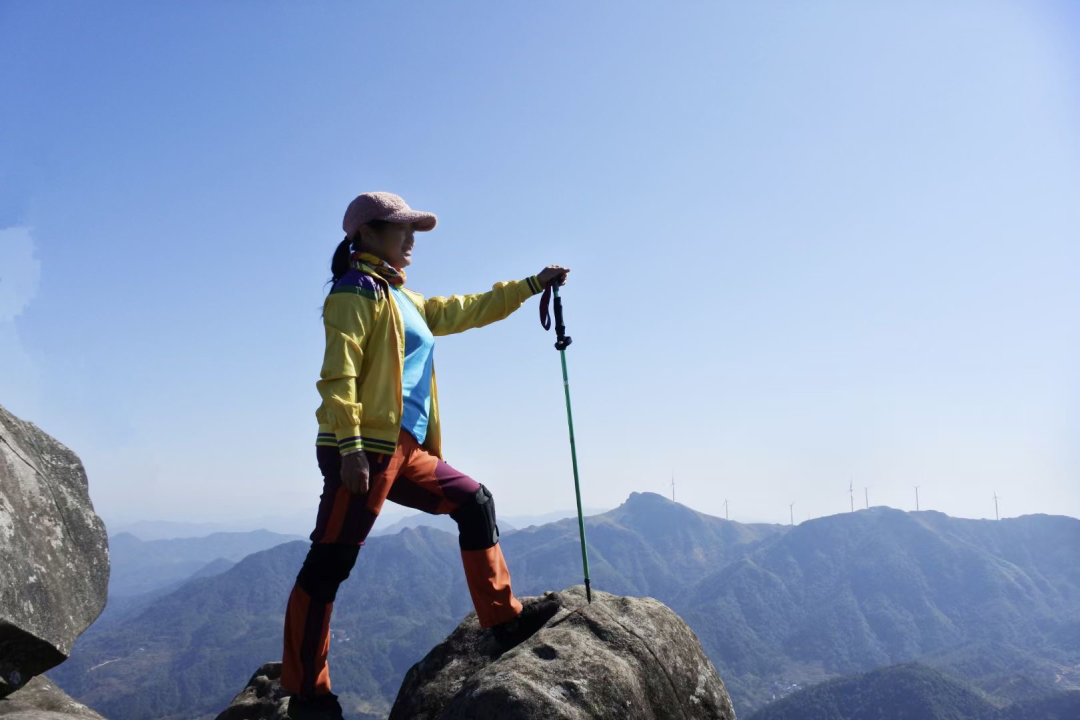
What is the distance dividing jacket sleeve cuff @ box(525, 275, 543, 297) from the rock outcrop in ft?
9.93

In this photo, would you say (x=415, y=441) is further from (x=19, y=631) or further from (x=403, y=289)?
(x=19, y=631)

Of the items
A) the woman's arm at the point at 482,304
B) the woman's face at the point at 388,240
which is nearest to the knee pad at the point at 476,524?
the woman's arm at the point at 482,304

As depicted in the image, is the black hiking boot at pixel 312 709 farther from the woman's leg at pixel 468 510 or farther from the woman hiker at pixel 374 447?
the woman's leg at pixel 468 510

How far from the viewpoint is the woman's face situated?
268 inches

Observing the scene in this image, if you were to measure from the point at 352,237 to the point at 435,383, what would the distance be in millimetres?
1604

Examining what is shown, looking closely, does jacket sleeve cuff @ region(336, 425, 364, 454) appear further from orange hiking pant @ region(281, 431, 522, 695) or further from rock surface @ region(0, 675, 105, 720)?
rock surface @ region(0, 675, 105, 720)

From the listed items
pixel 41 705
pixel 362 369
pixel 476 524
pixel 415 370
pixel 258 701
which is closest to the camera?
pixel 362 369

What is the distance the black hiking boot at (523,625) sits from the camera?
22.0 feet

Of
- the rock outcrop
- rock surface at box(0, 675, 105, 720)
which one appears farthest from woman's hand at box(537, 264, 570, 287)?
rock surface at box(0, 675, 105, 720)

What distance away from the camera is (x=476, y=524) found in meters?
6.44

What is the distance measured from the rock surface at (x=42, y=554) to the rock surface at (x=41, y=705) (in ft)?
1.70

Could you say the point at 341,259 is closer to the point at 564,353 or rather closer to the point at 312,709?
the point at 564,353

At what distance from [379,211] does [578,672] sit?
4.27 metres

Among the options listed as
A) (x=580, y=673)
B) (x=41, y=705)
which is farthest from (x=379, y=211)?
(x=41, y=705)
